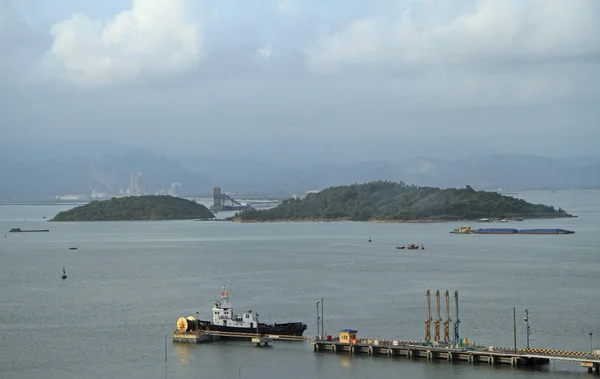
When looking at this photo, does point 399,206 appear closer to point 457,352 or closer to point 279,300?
point 279,300

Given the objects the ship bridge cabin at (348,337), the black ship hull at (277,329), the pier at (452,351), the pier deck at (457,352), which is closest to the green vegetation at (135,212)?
the black ship hull at (277,329)

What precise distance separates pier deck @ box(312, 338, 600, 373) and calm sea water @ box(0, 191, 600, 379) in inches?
15.3

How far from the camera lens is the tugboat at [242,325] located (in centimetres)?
3344

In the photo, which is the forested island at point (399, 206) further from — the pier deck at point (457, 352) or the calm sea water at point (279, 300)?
the pier deck at point (457, 352)

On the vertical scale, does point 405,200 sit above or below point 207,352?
above

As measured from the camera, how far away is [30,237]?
105 metres

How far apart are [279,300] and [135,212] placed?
11911 centimetres

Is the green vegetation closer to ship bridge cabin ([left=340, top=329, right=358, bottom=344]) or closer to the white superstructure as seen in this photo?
the white superstructure

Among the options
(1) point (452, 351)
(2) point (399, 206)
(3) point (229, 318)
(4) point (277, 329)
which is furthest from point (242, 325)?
(2) point (399, 206)

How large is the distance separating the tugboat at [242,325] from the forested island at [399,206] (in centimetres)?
10568

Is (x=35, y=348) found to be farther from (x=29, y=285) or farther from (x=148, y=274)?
(x=148, y=274)

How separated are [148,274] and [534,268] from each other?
23.5 metres

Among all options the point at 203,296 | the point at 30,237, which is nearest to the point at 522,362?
the point at 203,296

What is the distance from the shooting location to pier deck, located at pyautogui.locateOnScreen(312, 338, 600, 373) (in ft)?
89.6
